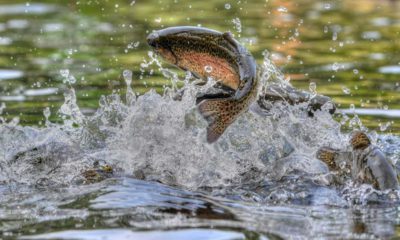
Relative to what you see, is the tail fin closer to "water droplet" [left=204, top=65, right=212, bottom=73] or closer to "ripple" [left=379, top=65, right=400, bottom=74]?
"water droplet" [left=204, top=65, right=212, bottom=73]

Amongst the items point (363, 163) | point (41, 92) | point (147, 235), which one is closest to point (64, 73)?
point (41, 92)

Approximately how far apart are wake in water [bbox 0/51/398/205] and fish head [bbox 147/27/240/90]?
162 mm

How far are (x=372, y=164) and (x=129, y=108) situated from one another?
215cm

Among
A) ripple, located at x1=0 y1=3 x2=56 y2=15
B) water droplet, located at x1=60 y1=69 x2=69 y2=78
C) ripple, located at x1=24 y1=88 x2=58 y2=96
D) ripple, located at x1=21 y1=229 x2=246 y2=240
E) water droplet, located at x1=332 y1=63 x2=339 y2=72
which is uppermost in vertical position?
ripple, located at x1=0 y1=3 x2=56 y2=15

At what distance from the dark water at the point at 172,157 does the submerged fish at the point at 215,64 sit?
31 cm

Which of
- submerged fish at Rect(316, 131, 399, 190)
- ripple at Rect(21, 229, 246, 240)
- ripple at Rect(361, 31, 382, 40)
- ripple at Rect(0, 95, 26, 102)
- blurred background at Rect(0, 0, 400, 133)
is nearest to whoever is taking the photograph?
ripple at Rect(21, 229, 246, 240)

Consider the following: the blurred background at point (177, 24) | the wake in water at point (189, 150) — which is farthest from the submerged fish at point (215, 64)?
the blurred background at point (177, 24)

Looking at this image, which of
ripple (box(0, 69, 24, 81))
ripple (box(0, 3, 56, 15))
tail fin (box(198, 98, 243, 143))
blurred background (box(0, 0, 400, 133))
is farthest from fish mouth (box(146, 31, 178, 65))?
ripple (box(0, 3, 56, 15))

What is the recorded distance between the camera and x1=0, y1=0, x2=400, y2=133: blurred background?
11227mm

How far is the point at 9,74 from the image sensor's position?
1249 centimetres

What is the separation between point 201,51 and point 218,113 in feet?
2.55

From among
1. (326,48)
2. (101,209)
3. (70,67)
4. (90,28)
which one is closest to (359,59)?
(326,48)

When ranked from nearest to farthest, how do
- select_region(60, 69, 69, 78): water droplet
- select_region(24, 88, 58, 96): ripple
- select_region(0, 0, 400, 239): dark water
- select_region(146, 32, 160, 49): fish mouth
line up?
select_region(0, 0, 400, 239): dark water
select_region(146, 32, 160, 49): fish mouth
select_region(24, 88, 58, 96): ripple
select_region(60, 69, 69, 78): water droplet

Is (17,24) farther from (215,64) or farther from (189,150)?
(189,150)
